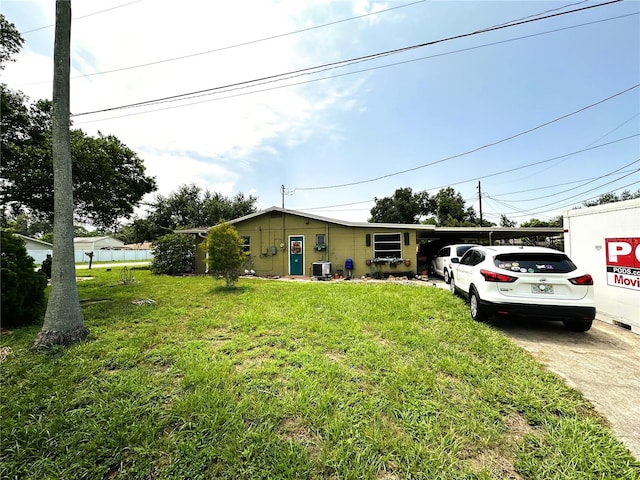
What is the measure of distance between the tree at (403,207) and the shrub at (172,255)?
24.5 metres

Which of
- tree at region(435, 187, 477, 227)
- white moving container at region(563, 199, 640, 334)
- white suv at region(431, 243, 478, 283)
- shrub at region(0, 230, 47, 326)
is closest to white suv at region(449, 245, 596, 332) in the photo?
white moving container at region(563, 199, 640, 334)

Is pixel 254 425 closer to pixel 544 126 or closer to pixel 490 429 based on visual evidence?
pixel 490 429

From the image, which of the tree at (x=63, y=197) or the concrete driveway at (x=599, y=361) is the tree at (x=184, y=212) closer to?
the tree at (x=63, y=197)

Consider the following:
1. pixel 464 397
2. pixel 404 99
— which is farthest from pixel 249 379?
pixel 404 99

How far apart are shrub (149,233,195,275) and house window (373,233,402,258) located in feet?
36.2

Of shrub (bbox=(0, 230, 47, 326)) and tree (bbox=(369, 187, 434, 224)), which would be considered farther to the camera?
tree (bbox=(369, 187, 434, 224))

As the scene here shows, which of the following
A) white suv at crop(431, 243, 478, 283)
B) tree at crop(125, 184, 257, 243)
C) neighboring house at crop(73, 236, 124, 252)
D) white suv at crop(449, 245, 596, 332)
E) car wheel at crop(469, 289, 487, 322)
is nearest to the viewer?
white suv at crop(449, 245, 596, 332)

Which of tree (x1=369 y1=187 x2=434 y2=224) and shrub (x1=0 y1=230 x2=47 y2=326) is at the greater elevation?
tree (x1=369 y1=187 x2=434 y2=224)

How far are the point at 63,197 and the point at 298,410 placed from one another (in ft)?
17.4

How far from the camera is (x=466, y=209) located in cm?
3225

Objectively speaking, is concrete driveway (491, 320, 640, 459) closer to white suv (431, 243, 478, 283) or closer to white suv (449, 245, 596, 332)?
white suv (449, 245, 596, 332)

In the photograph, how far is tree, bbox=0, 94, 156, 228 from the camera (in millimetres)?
7473

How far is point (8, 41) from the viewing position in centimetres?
705

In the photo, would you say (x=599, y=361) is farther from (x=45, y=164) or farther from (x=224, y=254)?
(x=45, y=164)
